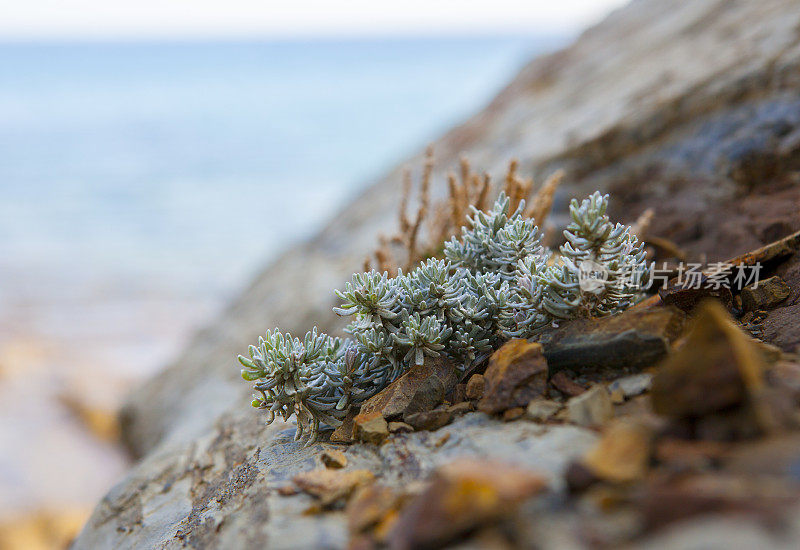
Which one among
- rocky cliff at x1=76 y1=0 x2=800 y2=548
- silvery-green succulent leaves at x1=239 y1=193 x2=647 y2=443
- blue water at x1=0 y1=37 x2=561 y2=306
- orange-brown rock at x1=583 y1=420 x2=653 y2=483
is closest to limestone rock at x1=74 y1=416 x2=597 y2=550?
rocky cliff at x1=76 y1=0 x2=800 y2=548

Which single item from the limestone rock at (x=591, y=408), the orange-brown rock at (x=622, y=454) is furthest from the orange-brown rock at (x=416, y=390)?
the orange-brown rock at (x=622, y=454)

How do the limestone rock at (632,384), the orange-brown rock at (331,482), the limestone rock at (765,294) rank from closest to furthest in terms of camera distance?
1. the orange-brown rock at (331,482)
2. the limestone rock at (632,384)
3. the limestone rock at (765,294)

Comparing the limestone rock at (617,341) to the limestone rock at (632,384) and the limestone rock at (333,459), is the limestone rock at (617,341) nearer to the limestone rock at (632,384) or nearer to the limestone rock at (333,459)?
the limestone rock at (632,384)

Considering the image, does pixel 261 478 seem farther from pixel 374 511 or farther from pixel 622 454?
pixel 622 454

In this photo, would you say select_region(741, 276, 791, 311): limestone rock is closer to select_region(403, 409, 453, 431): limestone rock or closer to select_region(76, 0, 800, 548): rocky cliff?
select_region(76, 0, 800, 548): rocky cliff

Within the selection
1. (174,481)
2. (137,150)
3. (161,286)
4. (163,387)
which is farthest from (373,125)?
(174,481)
